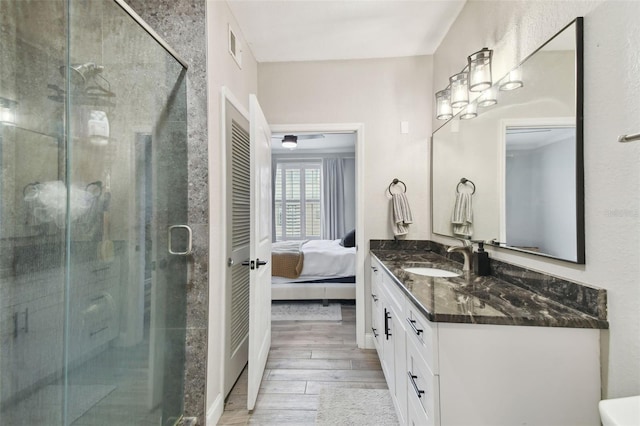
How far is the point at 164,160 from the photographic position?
5.11ft

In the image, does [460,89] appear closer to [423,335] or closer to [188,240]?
[423,335]

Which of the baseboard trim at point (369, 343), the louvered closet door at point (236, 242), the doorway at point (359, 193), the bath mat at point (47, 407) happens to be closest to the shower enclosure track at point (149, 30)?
the louvered closet door at point (236, 242)

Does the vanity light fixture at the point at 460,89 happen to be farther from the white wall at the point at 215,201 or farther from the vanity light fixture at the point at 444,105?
the white wall at the point at 215,201

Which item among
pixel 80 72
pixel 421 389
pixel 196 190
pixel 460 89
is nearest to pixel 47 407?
pixel 196 190

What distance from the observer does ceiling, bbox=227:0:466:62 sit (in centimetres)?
198

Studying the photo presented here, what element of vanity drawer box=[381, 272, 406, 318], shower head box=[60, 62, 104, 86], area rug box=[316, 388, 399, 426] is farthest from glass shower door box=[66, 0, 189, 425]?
vanity drawer box=[381, 272, 406, 318]

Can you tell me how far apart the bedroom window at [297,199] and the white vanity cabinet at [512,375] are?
5.32 meters

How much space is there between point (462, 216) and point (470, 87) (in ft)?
2.80

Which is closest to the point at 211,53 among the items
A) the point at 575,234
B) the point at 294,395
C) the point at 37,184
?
the point at 37,184

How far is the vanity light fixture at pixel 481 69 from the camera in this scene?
1626 millimetres

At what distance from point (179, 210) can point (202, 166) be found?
0.94 feet

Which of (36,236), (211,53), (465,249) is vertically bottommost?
(465,249)

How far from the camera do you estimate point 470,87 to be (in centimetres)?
172

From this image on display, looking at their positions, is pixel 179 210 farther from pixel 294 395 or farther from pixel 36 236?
pixel 294 395
